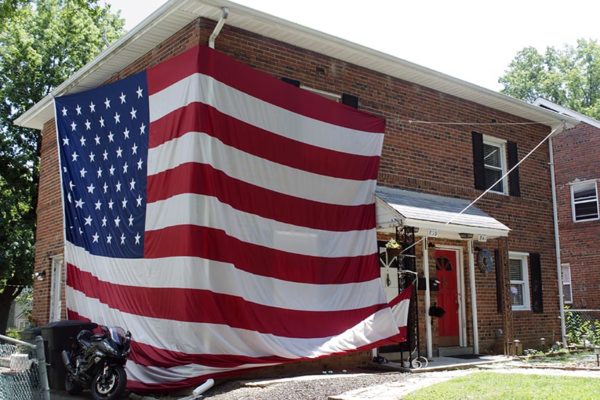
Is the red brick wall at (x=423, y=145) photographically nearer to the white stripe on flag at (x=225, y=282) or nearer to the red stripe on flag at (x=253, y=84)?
the red stripe on flag at (x=253, y=84)

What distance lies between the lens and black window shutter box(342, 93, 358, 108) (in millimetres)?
12203

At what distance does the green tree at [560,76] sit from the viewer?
41.5 m

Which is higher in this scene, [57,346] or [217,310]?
[217,310]

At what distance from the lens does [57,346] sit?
388 inches

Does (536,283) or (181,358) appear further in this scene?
(536,283)

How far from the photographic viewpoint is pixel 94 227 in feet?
36.4

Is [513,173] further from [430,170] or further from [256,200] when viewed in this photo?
[256,200]

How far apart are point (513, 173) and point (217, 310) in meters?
9.64

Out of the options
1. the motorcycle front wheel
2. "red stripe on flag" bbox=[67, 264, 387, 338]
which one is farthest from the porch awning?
the motorcycle front wheel

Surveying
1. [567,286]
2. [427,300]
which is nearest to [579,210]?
[567,286]

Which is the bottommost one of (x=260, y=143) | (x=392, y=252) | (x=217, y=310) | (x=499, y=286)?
(x=217, y=310)

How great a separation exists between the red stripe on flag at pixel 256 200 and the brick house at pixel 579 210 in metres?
14.0

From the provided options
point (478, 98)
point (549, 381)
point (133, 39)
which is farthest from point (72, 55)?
point (549, 381)

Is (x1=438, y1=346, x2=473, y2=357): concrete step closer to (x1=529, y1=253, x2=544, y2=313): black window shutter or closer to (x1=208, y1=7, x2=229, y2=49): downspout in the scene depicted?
(x1=529, y1=253, x2=544, y2=313): black window shutter
